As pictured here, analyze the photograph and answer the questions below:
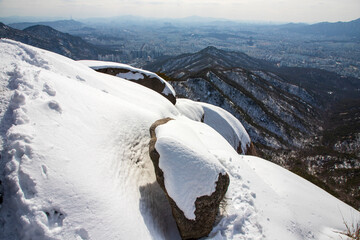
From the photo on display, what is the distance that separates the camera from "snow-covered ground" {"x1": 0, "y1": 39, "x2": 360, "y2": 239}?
16.0 feet

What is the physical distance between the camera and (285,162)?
207 feet

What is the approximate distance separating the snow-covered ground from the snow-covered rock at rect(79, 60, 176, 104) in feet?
28.4

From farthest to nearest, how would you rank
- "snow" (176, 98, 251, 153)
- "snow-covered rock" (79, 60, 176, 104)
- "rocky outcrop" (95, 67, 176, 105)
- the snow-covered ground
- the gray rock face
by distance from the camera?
"snow" (176, 98, 251, 153)
"rocky outcrop" (95, 67, 176, 105)
"snow-covered rock" (79, 60, 176, 104)
the gray rock face
the snow-covered ground

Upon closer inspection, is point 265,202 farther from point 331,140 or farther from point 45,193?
point 331,140

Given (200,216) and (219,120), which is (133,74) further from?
(200,216)

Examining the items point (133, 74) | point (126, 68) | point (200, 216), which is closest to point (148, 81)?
point (133, 74)

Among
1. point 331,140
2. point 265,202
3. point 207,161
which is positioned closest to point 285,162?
point 331,140

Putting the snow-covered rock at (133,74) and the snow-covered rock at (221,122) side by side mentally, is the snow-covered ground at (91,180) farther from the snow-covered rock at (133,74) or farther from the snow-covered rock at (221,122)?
the snow-covered rock at (221,122)

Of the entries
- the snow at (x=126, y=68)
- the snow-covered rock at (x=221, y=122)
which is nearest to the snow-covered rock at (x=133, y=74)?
the snow at (x=126, y=68)

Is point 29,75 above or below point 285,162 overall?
above

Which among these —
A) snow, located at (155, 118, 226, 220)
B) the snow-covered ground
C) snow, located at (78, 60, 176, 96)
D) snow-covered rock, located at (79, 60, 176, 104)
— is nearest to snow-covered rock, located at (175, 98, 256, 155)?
snow-covered rock, located at (79, 60, 176, 104)

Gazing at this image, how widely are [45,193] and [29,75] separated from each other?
584 centimetres

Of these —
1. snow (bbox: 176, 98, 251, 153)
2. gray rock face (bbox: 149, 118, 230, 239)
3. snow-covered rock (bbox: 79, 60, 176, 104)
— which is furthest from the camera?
snow (bbox: 176, 98, 251, 153)

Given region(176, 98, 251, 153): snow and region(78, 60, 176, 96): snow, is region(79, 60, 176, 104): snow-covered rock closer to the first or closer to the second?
region(78, 60, 176, 96): snow
